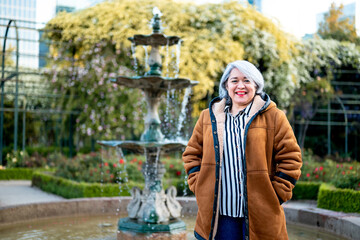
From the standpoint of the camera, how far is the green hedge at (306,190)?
799 centimetres

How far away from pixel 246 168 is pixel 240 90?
1.43 feet

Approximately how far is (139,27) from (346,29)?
10.4 meters

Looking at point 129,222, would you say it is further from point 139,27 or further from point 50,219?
point 139,27

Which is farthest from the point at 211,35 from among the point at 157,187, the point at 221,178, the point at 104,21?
the point at 221,178

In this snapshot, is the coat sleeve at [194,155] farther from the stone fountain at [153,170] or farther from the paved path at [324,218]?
the paved path at [324,218]

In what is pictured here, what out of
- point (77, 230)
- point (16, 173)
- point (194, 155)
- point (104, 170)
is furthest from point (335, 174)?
point (16, 173)

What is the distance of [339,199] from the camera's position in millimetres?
5914

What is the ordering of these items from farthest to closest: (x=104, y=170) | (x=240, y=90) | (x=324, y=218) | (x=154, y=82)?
(x=104, y=170) < (x=324, y=218) < (x=154, y=82) < (x=240, y=90)

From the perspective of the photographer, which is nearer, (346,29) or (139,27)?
(139,27)

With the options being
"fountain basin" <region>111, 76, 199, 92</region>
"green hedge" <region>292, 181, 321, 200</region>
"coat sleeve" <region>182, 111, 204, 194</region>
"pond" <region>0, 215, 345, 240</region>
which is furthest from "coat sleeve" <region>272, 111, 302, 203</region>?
"green hedge" <region>292, 181, 321, 200</region>

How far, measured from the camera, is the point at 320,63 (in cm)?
1545

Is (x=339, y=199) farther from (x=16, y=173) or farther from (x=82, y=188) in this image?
(x=16, y=173)

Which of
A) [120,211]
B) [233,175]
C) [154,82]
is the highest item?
[154,82]

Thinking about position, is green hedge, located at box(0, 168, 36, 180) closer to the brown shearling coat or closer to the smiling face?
the brown shearling coat
